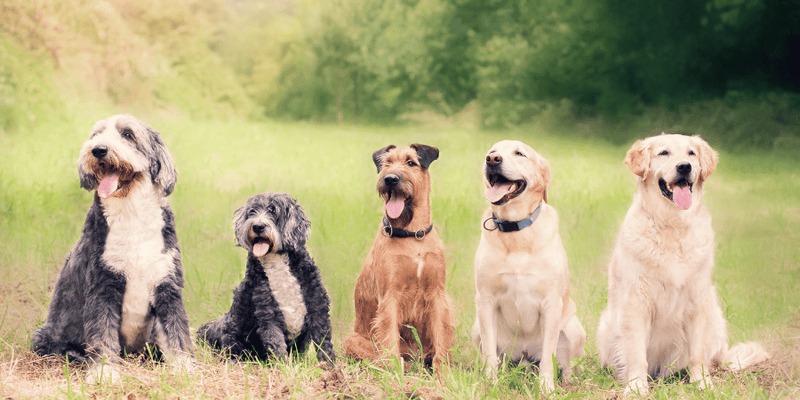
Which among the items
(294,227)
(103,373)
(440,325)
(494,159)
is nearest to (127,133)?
(294,227)

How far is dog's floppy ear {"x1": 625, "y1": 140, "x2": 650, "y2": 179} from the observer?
3.76 m

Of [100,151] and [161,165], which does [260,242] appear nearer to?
[161,165]

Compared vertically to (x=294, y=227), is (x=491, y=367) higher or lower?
lower

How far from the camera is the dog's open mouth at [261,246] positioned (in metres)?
3.62

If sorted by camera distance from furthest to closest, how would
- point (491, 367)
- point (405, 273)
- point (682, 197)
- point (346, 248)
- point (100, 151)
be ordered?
point (346, 248) → point (405, 273) → point (491, 367) → point (682, 197) → point (100, 151)

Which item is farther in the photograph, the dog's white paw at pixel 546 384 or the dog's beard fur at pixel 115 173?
the dog's white paw at pixel 546 384

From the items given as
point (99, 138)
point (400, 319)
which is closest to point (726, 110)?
point (400, 319)

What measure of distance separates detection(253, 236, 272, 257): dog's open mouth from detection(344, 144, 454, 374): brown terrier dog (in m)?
0.75

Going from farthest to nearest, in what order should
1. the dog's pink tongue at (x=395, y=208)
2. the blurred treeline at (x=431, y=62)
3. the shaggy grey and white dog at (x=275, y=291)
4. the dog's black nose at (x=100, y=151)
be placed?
the blurred treeline at (x=431, y=62)
the dog's pink tongue at (x=395, y=208)
the shaggy grey and white dog at (x=275, y=291)
the dog's black nose at (x=100, y=151)

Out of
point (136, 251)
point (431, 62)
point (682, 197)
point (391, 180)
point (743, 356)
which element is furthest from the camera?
point (431, 62)

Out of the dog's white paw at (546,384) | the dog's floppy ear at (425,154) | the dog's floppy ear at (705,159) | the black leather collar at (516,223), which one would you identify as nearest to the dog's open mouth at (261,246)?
the dog's floppy ear at (425,154)

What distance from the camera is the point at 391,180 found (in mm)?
3883

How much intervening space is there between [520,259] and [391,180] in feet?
3.03

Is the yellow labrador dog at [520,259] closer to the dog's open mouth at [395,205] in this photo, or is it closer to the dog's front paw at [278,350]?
the dog's open mouth at [395,205]
